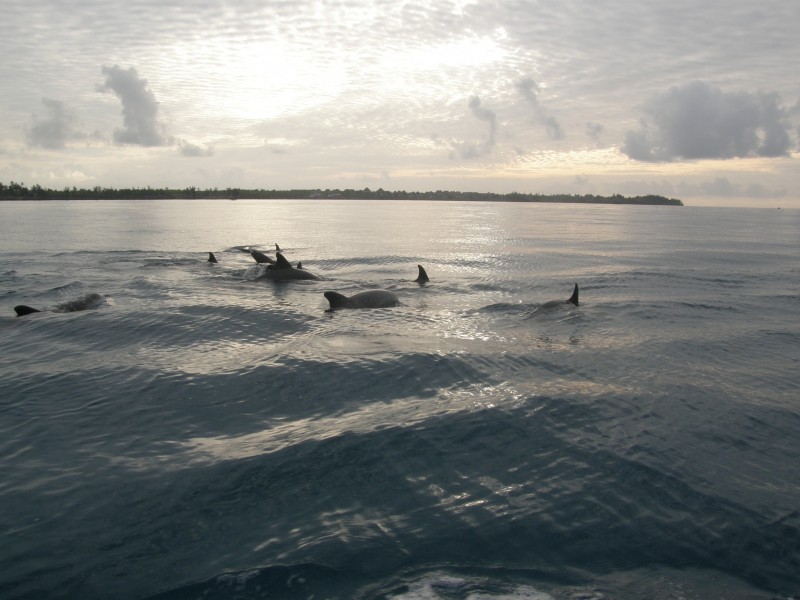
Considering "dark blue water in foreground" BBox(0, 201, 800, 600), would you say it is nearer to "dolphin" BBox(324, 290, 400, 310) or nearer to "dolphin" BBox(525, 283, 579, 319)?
"dolphin" BBox(525, 283, 579, 319)

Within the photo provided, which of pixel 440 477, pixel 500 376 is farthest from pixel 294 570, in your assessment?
pixel 500 376

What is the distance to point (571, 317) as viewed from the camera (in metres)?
17.7

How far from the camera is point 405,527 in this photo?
621 centimetres

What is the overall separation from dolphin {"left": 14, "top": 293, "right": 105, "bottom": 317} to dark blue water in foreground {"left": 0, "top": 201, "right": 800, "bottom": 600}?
601 millimetres

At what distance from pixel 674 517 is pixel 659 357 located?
303 inches

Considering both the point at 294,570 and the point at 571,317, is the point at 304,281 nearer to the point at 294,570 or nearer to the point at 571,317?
the point at 571,317

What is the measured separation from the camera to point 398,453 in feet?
26.5

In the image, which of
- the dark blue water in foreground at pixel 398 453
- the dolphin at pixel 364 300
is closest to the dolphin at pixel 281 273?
the dark blue water in foreground at pixel 398 453

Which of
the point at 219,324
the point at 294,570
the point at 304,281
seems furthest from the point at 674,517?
the point at 304,281

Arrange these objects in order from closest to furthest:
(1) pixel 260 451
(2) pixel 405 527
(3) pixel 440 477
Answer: (2) pixel 405 527 < (3) pixel 440 477 < (1) pixel 260 451

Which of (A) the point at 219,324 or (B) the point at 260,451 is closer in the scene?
(B) the point at 260,451

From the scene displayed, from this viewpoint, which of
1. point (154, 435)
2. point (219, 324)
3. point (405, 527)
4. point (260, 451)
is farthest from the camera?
point (219, 324)

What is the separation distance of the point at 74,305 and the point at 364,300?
999 cm

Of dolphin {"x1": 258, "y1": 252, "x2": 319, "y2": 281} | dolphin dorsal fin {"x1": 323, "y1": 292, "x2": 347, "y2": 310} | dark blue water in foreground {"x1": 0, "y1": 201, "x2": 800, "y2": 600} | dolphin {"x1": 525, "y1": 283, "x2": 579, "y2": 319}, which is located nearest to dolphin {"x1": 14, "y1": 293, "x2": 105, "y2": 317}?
dark blue water in foreground {"x1": 0, "y1": 201, "x2": 800, "y2": 600}
